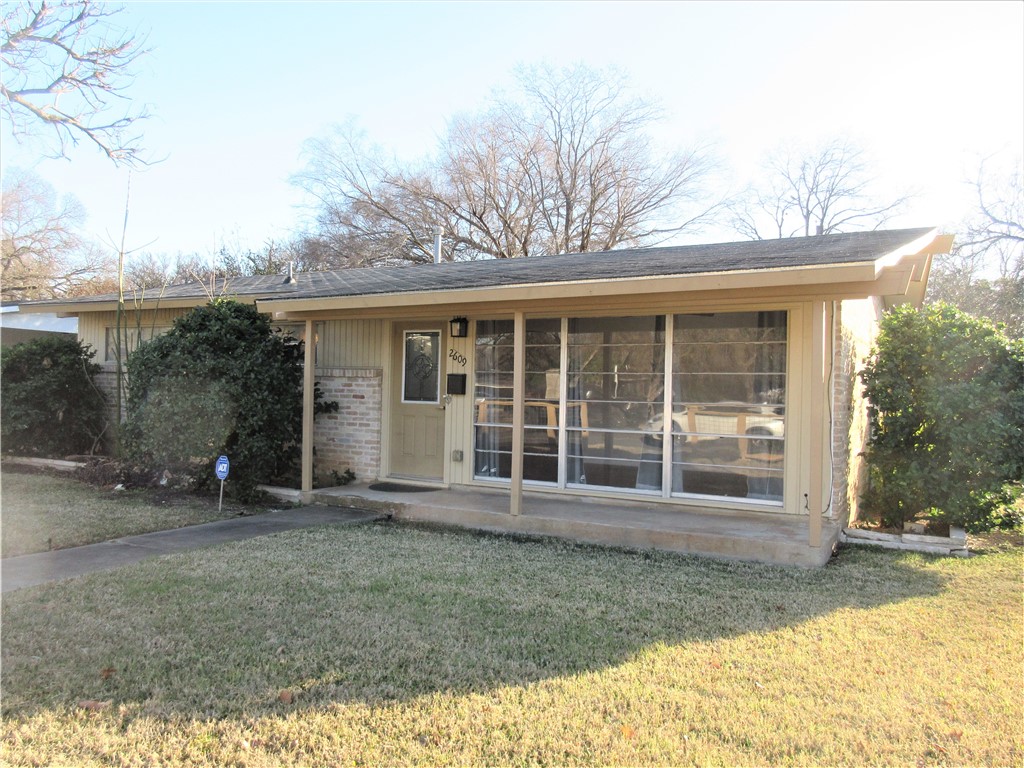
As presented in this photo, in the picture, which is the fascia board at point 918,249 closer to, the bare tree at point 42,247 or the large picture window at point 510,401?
the large picture window at point 510,401

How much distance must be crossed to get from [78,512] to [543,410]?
5005 millimetres

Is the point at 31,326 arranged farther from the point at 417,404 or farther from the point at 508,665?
the point at 508,665

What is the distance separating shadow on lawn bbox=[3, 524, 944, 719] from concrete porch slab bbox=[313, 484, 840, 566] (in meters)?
0.20

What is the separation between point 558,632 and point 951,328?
18.4ft

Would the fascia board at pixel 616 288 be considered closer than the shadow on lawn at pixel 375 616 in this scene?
No

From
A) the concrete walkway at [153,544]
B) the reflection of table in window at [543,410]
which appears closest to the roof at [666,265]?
the reflection of table in window at [543,410]

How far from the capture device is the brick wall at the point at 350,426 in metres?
8.90

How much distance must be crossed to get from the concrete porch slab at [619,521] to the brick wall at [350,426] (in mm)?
→ 863

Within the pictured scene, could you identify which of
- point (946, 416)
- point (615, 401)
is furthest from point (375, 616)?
point (946, 416)

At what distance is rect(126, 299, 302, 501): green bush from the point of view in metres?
7.96

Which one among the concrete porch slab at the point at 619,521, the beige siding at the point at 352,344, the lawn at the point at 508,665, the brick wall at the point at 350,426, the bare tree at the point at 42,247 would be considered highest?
the bare tree at the point at 42,247

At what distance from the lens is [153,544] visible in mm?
6051

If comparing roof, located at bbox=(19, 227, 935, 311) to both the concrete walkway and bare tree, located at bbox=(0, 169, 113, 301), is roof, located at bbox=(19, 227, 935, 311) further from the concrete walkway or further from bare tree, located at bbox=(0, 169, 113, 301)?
bare tree, located at bbox=(0, 169, 113, 301)

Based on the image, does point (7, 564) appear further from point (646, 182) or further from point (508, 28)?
point (646, 182)
